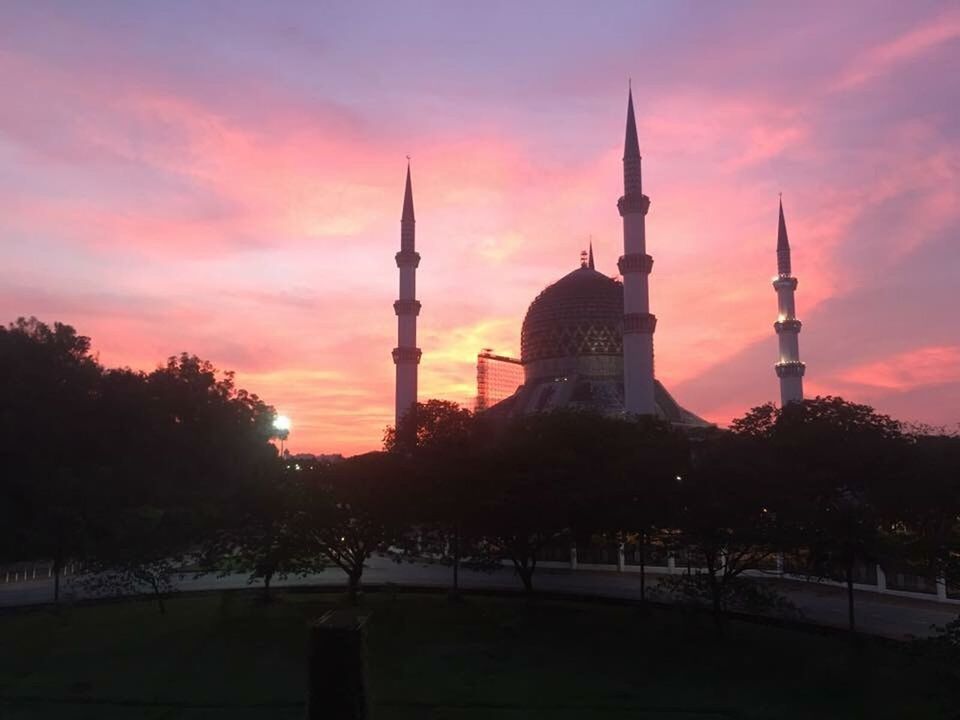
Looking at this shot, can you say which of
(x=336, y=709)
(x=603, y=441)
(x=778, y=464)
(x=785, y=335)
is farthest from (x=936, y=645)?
(x=785, y=335)

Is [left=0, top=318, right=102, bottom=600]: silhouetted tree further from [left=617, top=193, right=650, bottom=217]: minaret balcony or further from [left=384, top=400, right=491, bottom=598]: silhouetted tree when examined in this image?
[left=617, top=193, right=650, bottom=217]: minaret balcony

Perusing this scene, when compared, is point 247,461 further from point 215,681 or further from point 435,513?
point 215,681

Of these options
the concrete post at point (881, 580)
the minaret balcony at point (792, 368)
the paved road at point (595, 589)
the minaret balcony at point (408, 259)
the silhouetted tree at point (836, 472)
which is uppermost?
the minaret balcony at point (408, 259)

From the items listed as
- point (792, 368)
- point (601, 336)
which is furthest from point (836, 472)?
point (601, 336)

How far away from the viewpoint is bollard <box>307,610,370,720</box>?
5.04 meters

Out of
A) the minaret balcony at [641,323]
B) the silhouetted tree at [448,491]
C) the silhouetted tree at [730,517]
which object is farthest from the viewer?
the minaret balcony at [641,323]

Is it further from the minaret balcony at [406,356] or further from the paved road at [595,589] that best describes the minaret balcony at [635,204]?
the paved road at [595,589]

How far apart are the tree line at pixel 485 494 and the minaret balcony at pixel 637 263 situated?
1979 centimetres

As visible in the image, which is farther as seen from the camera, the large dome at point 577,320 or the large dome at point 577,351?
the large dome at point 577,320

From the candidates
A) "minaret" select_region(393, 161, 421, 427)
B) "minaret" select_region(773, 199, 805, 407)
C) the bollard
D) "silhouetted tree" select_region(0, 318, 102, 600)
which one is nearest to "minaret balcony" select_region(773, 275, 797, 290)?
"minaret" select_region(773, 199, 805, 407)

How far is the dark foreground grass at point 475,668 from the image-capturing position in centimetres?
1672

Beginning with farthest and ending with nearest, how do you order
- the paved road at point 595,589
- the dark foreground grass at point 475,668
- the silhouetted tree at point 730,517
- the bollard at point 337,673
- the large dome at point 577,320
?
the large dome at point 577,320 → the paved road at point 595,589 → the silhouetted tree at point 730,517 → the dark foreground grass at point 475,668 → the bollard at point 337,673

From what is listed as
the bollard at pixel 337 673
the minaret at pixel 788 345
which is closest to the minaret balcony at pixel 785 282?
the minaret at pixel 788 345

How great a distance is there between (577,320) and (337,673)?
71230 mm
